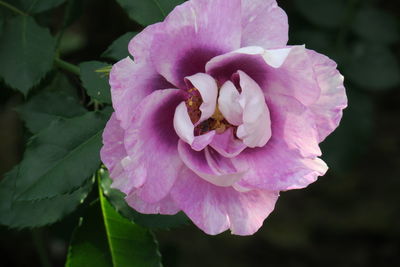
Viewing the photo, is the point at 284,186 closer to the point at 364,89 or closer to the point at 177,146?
the point at 177,146

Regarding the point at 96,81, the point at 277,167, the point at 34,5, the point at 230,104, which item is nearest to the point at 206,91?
the point at 230,104

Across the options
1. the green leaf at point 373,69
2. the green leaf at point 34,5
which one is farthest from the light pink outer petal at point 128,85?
the green leaf at point 373,69

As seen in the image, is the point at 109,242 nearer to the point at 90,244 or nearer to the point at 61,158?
the point at 90,244

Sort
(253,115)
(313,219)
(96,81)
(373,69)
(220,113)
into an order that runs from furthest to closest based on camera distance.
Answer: (313,219)
(373,69)
(96,81)
(220,113)
(253,115)

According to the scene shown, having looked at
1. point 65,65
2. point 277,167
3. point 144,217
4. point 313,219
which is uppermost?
point 277,167

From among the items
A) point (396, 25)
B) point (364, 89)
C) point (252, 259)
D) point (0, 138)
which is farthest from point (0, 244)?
point (396, 25)

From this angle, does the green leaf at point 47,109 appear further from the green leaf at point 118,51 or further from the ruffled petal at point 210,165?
the ruffled petal at point 210,165
